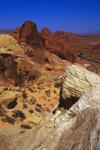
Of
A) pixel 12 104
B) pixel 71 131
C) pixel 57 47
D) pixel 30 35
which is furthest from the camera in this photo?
pixel 57 47

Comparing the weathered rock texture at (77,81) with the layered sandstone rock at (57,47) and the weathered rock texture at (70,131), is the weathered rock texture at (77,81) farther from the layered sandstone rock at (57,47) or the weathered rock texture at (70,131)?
the layered sandstone rock at (57,47)

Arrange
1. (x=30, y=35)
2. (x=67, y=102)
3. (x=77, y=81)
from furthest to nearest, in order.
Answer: (x=30, y=35)
(x=67, y=102)
(x=77, y=81)

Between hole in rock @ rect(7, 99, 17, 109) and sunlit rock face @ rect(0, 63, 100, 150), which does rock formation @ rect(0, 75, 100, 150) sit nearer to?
sunlit rock face @ rect(0, 63, 100, 150)

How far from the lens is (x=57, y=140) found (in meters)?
8.83

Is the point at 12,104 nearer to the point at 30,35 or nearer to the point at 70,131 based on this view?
the point at 70,131

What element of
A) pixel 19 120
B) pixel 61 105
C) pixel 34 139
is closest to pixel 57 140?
pixel 34 139

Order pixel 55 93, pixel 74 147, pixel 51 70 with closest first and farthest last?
pixel 74 147, pixel 55 93, pixel 51 70

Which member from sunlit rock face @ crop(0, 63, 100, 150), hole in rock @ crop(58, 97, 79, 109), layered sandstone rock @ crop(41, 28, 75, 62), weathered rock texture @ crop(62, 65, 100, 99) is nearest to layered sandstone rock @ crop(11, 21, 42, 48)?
layered sandstone rock @ crop(41, 28, 75, 62)

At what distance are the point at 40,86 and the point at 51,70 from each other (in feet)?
24.4

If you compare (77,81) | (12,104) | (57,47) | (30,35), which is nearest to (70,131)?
(77,81)

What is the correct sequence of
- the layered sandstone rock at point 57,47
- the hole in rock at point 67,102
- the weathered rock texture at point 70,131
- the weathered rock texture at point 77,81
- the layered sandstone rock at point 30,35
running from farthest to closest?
the layered sandstone rock at point 57,47 → the layered sandstone rock at point 30,35 → the hole in rock at point 67,102 → the weathered rock texture at point 77,81 → the weathered rock texture at point 70,131

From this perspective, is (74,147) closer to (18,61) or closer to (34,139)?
(34,139)

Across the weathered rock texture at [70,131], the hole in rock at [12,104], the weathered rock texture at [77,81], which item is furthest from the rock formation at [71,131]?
the hole in rock at [12,104]

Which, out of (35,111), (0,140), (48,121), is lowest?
(35,111)
